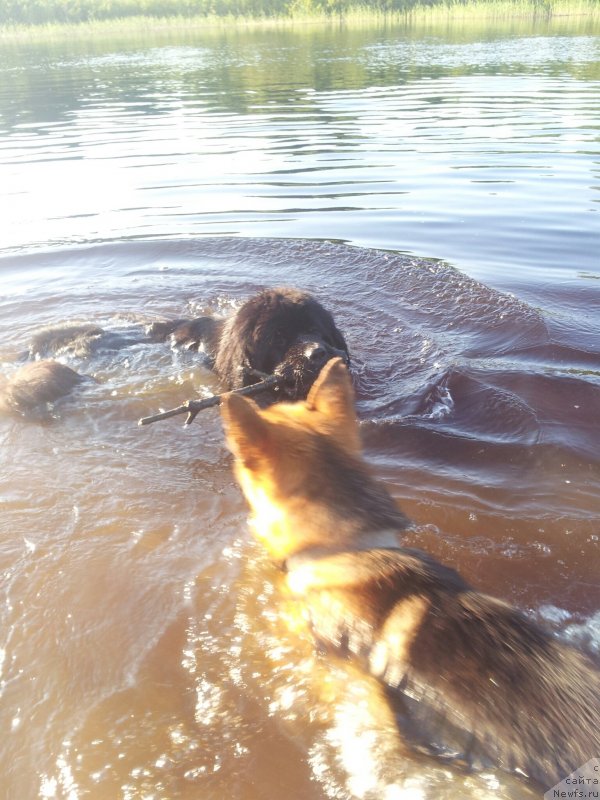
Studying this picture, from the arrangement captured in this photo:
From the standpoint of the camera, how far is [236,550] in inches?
125

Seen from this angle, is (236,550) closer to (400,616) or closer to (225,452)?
(225,452)

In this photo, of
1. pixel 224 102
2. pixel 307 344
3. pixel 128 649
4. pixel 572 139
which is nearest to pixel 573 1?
pixel 224 102

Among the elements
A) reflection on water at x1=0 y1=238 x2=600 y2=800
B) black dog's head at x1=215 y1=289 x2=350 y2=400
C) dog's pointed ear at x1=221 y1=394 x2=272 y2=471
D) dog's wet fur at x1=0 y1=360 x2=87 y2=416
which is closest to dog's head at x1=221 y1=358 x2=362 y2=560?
dog's pointed ear at x1=221 y1=394 x2=272 y2=471

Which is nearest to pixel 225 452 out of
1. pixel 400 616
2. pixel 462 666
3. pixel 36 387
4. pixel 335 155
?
pixel 36 387

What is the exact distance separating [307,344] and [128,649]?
2.52 meters

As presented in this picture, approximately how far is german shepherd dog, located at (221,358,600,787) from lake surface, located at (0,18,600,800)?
147 mm

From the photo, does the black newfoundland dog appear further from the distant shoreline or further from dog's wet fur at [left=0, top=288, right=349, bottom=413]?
the distant shoreline

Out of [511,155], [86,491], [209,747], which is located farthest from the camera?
[511,155]

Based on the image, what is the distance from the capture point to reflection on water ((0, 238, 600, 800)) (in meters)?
2.11

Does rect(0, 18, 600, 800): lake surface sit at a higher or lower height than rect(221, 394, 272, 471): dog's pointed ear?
lower

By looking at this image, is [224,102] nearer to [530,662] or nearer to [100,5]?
[530,662]

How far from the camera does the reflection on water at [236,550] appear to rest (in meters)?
2.11

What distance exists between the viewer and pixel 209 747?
2.17m

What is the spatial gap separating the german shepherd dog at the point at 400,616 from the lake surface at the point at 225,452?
147 millimetres
